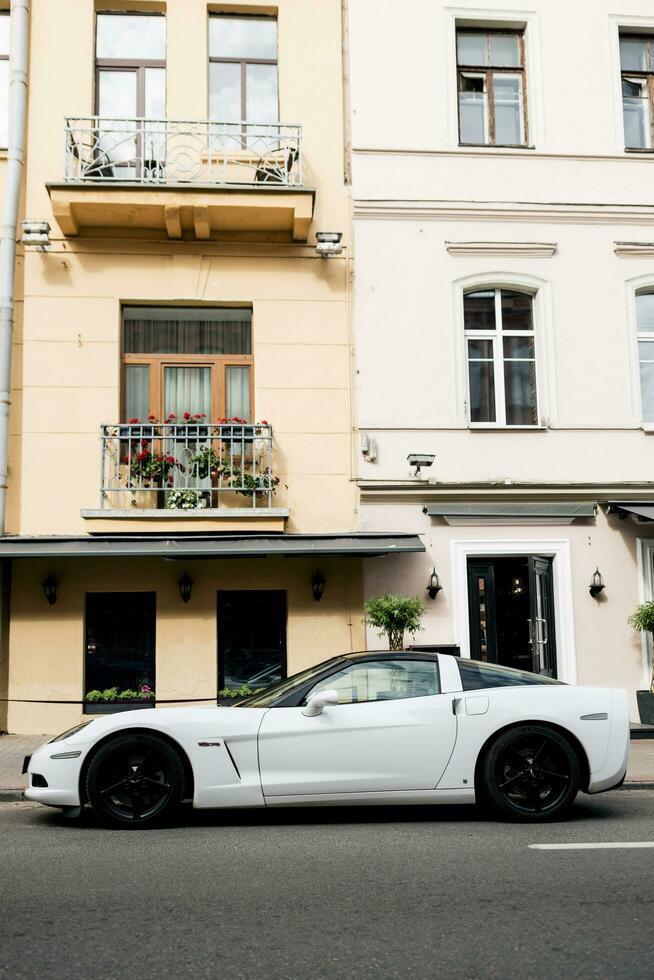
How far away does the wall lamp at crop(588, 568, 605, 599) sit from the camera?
1400 cm

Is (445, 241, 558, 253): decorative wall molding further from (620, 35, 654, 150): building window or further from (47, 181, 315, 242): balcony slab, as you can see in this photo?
(620, 35, 654, 150): building window

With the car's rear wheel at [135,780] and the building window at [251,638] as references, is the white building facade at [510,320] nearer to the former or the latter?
the building window at [251,638]

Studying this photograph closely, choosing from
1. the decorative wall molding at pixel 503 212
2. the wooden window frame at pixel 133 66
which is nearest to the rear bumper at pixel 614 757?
the decorative wall molding at pixel 503 212

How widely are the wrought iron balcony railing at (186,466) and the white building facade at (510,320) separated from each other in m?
1.47

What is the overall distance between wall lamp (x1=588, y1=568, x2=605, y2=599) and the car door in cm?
690

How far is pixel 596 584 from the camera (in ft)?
45.9

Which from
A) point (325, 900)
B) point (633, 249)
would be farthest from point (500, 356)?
point (325, 900)

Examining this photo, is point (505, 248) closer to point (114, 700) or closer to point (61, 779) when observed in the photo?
point (114, 700)

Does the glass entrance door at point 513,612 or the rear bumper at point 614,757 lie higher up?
the glass entrance door at point 513,612

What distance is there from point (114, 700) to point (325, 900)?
8.52m

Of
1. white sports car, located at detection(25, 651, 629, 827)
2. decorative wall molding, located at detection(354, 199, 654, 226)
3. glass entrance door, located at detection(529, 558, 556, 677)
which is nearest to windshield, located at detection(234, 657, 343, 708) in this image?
white sports car, located at detection(25, 651, 629, 827)

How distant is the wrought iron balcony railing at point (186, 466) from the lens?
13469mm

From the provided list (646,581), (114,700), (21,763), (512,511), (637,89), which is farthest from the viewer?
(637,89)

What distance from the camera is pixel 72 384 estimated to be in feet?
45.3
